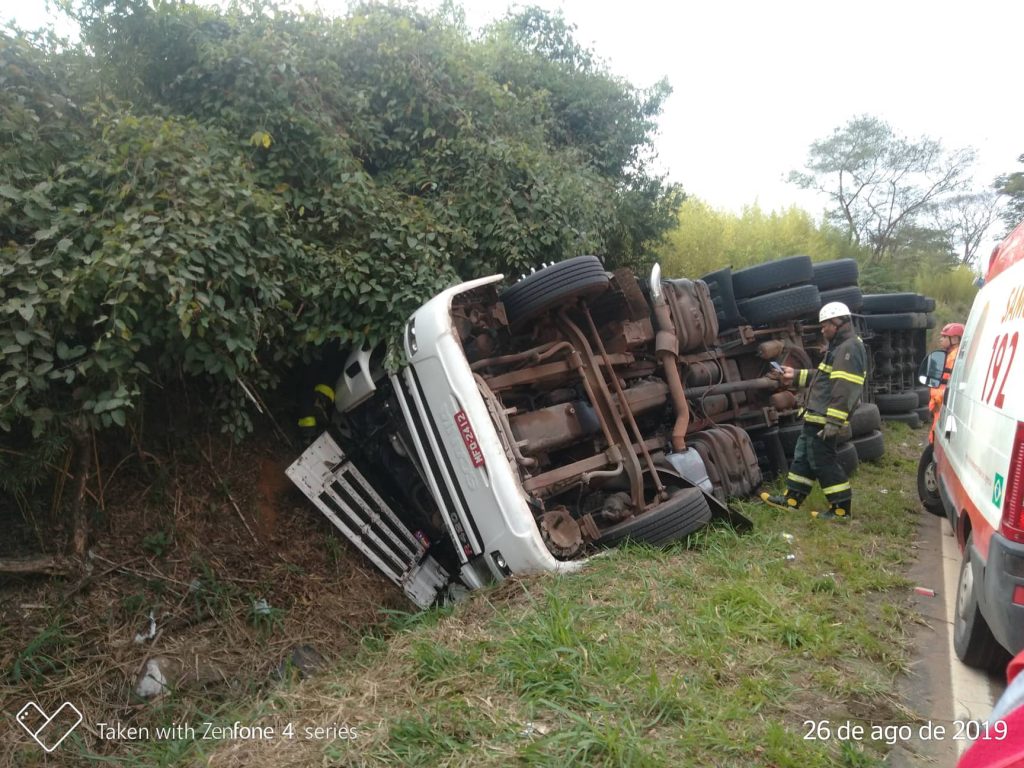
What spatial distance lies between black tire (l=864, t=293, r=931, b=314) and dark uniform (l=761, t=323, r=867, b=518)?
4.82 meters

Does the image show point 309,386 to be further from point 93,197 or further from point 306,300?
point 93,197

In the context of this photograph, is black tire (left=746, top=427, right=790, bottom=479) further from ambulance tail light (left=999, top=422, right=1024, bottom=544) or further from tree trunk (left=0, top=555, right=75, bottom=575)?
tree trunk (left=0, top=555, right=75, bottom=575)

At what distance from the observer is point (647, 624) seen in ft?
11.1

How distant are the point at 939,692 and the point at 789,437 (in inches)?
152

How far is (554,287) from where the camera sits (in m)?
4.85

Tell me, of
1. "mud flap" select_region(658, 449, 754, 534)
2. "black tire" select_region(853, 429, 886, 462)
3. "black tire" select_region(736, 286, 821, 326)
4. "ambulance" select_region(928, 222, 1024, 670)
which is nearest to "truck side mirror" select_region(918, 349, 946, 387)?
"black tire" select_region(853, 429, 886, 462)

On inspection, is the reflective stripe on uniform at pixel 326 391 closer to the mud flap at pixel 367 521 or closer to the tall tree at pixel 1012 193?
the mud flap at pixel 367 521

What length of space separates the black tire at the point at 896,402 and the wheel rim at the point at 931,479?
4219 mm

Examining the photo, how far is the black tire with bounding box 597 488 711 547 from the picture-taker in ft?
14.3

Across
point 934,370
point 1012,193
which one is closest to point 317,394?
point 934,370

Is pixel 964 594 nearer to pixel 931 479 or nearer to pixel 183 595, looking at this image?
pixel 931 479

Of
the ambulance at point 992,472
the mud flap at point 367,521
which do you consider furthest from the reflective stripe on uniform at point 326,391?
the ambulance at point 992,472

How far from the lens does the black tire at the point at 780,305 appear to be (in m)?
7.01

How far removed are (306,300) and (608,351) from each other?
218 cm
